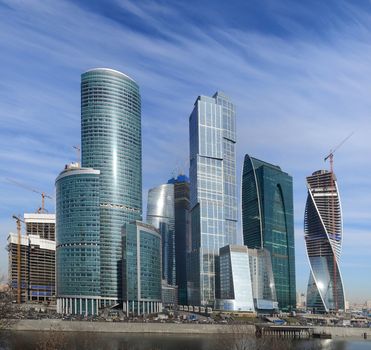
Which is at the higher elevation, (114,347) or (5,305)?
(5,305)

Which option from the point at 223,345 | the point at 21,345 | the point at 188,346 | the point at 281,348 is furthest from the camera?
the point at 188,346

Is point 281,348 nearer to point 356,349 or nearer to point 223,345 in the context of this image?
point 223,345

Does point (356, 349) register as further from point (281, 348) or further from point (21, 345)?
point (21, 345)

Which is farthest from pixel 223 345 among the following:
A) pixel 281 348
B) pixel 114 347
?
pixel 114 347

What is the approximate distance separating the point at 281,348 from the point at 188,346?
52928 millimetres

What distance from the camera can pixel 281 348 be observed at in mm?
113938

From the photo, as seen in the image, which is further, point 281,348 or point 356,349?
point 356,349

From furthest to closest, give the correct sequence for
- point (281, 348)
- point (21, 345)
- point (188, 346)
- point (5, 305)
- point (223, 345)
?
point (188, 346)
point (21, 345)
point (223, 345)
point (281, 348)
point (5, 305)

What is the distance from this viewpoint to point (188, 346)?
161875 millimetres

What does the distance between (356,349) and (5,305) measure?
4410 inches

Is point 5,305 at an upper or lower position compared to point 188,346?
upper

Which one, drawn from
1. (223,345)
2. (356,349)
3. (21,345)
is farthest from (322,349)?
(21,345)

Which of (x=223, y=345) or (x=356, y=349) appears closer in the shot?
(x=223, y=345)

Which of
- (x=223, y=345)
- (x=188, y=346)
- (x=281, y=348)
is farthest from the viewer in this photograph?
(x=188, y=346)
